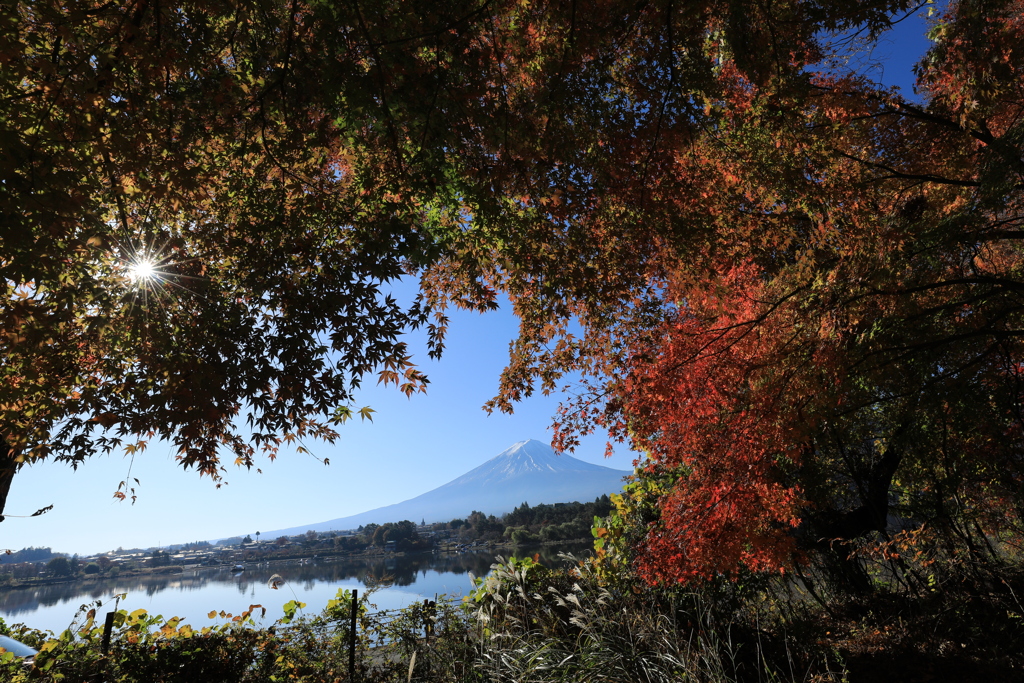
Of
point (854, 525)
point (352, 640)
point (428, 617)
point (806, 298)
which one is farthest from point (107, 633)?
point (854, 525)

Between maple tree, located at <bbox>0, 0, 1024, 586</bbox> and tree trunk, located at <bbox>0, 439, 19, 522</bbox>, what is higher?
maple tree, located at <bbox>0, 0, 1024, 586</bbox>

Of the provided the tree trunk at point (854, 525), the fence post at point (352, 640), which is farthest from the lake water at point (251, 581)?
the tree trunk at point (854, 525)

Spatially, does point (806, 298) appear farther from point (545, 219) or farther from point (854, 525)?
point (854, 525)

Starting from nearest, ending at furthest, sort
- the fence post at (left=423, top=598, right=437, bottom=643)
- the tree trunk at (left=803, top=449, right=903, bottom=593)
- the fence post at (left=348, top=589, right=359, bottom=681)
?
the fence post at (left=348, top=589, right=359, bottom=681) → the fence post at (left=423, top=598, right=437, bottom=643) → the tree trunk at (left=803, top=449, right=903, bottom=593)

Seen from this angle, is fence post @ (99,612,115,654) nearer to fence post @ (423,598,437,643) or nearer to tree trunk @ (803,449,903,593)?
fence post @ (423,598,437,643)

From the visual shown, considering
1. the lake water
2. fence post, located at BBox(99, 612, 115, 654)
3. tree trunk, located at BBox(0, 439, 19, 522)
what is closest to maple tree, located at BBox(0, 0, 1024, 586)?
tree trunk, located at BBox(0, 439, 19, 522)

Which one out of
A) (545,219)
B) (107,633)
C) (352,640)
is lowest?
(352,640)

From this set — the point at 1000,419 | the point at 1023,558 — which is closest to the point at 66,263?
the point at 1000,419

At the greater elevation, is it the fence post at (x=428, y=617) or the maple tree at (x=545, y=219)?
the maple tree at (x=545, y=219)

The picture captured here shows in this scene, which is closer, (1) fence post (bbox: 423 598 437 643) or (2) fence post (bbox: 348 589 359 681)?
(2) fence post (bbox: 348 589 359 681)

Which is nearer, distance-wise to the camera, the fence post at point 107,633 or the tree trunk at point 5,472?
Result: the tree trunk at point 5,472

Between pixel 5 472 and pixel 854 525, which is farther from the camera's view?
pixel 854 525

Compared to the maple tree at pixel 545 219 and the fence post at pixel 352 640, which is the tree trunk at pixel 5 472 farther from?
the fence post at pixel 352 640

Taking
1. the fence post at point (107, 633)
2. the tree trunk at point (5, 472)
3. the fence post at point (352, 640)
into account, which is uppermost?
the tree trunk at point (5, 472)
